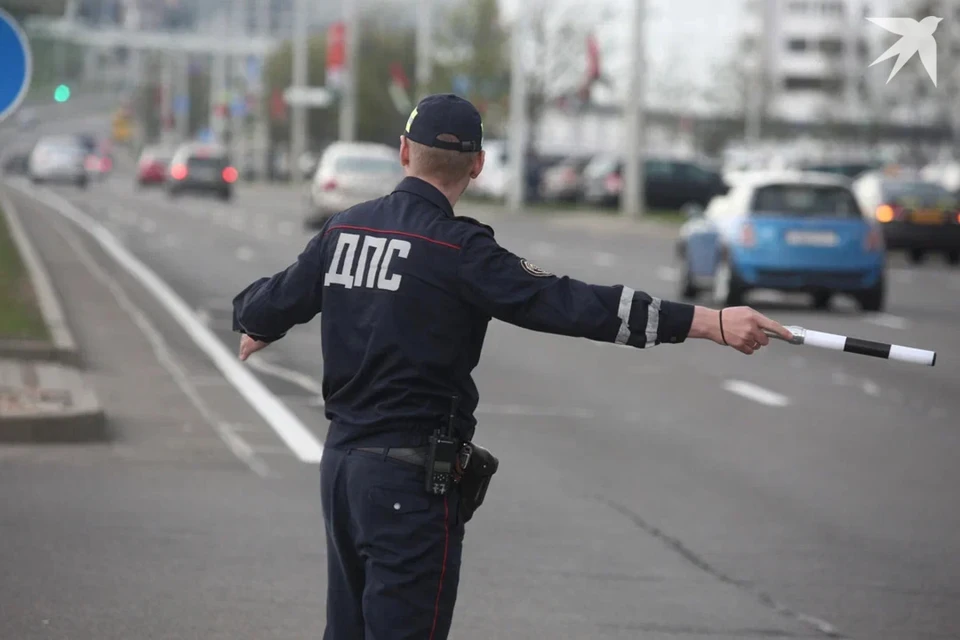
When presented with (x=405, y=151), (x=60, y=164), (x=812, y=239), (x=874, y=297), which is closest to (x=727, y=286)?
(x=812, y=239)

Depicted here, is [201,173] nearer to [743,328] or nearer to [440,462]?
[440,462]

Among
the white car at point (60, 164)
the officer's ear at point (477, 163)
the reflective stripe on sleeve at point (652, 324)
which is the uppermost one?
the officer's ear at point (477, 163)

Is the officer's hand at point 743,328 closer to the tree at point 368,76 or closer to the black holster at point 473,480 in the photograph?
the black holster at point 473,480

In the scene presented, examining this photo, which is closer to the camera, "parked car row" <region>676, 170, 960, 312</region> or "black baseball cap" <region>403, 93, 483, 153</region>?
"black baseball cap" <region>403, 93, 483, 153</region>

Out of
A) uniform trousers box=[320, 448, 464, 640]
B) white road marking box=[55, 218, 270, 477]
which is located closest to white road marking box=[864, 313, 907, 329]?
white road marking box=[55, 218, 270, 477]

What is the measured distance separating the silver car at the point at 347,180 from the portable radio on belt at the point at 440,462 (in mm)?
33952

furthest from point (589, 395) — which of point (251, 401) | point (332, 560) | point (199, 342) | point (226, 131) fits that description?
point (226, 131)

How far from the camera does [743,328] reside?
466 centimetres

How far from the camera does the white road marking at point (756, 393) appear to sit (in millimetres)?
15156

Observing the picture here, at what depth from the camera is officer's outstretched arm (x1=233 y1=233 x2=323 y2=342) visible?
16.1 feet

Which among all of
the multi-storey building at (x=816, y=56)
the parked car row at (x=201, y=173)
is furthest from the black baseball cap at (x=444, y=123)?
the parked car row at (x=201, y=173)

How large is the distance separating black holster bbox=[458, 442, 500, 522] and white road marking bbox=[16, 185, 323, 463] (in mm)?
3250

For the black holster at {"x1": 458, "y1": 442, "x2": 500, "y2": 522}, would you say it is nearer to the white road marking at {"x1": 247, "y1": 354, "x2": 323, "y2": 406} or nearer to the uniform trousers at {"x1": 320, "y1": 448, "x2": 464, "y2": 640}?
the uniform trousers at {"x1": 320, "y1": 448, "x2": 464, "y2": 640}

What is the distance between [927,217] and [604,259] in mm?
6723
